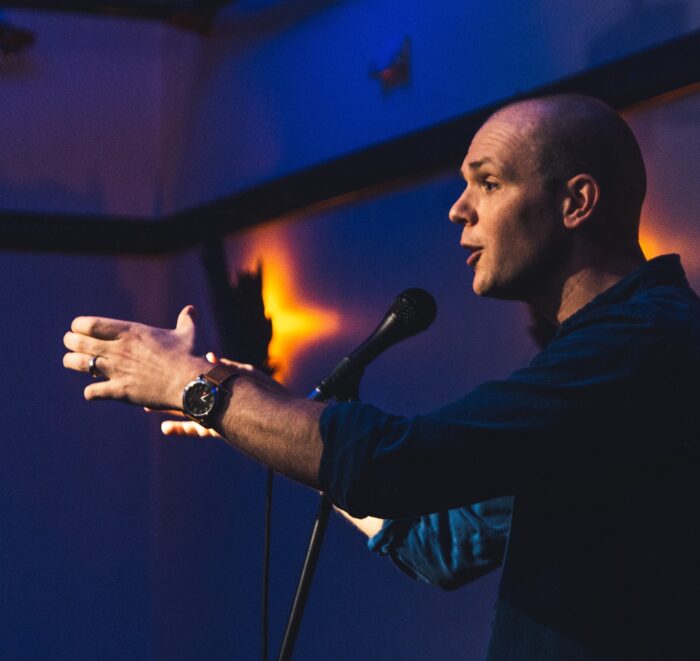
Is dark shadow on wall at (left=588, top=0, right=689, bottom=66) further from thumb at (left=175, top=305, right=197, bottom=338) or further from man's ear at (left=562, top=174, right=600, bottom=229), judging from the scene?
thumb at (left=175, top=305, right=197, bottom=338)

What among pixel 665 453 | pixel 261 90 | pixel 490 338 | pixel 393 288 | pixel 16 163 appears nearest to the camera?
pixel 665 453

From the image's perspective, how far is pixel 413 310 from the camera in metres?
1.61

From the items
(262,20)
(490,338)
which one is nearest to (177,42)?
(262,20)

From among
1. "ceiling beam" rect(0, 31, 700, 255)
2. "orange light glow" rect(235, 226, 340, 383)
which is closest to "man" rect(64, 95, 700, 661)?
"ceiling beam" rect(0, 31, 700, 255)

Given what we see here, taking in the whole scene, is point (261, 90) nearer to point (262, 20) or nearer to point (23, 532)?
point (262, 20)

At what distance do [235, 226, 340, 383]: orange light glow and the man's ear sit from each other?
5.56ft

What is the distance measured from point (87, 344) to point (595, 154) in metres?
0.72

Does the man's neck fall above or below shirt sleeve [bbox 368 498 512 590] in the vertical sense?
above

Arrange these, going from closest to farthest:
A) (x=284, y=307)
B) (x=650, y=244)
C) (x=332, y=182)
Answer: (x=650, y=244) → (x=332, y=182) → (x=284, y=307)

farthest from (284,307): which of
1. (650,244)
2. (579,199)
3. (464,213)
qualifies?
(579,199)

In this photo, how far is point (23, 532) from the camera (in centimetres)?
360

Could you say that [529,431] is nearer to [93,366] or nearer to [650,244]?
[93,366]

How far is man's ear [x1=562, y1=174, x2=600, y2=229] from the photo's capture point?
1.39 metres

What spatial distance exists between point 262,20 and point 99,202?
0.93 meters
